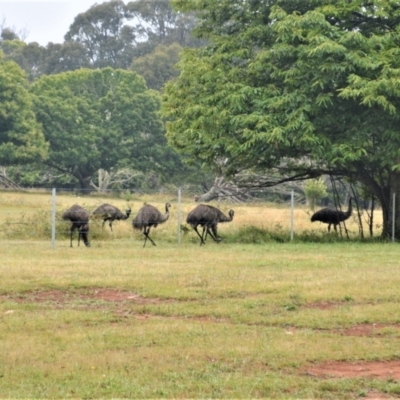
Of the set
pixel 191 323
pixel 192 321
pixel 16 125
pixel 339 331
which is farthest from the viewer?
pixel 16 125

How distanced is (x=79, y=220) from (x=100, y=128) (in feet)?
119

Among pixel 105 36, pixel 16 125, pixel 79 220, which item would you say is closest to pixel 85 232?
pixel 79 220

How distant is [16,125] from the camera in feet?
176

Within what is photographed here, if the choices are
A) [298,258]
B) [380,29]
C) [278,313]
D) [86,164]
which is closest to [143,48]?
[86,164]

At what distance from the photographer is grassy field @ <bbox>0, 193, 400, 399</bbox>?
810 cm

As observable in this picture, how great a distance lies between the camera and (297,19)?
75.6 feet

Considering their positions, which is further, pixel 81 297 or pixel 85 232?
pixel 85 232

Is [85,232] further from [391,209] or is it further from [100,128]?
[100,128]

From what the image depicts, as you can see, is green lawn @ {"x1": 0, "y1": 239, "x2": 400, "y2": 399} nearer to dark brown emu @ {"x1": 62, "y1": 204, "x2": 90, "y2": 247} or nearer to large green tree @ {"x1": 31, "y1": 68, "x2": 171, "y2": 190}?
dark brown emu @ {"x1": 62, "y1": 204, "x2": 90, "y2": 247}

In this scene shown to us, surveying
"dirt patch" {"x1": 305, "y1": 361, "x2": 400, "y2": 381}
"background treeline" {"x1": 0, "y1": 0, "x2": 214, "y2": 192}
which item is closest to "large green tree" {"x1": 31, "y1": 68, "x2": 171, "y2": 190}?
"background treeline" {"x1": 0, "y1": 0, "x2": 214, "y2": 192}

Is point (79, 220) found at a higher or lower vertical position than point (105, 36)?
lower

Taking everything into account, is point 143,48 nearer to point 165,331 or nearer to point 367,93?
point 367,93

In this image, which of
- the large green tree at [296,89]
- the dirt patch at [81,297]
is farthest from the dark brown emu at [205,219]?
the dirt patch at [81,297]

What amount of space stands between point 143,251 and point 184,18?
67.0m
